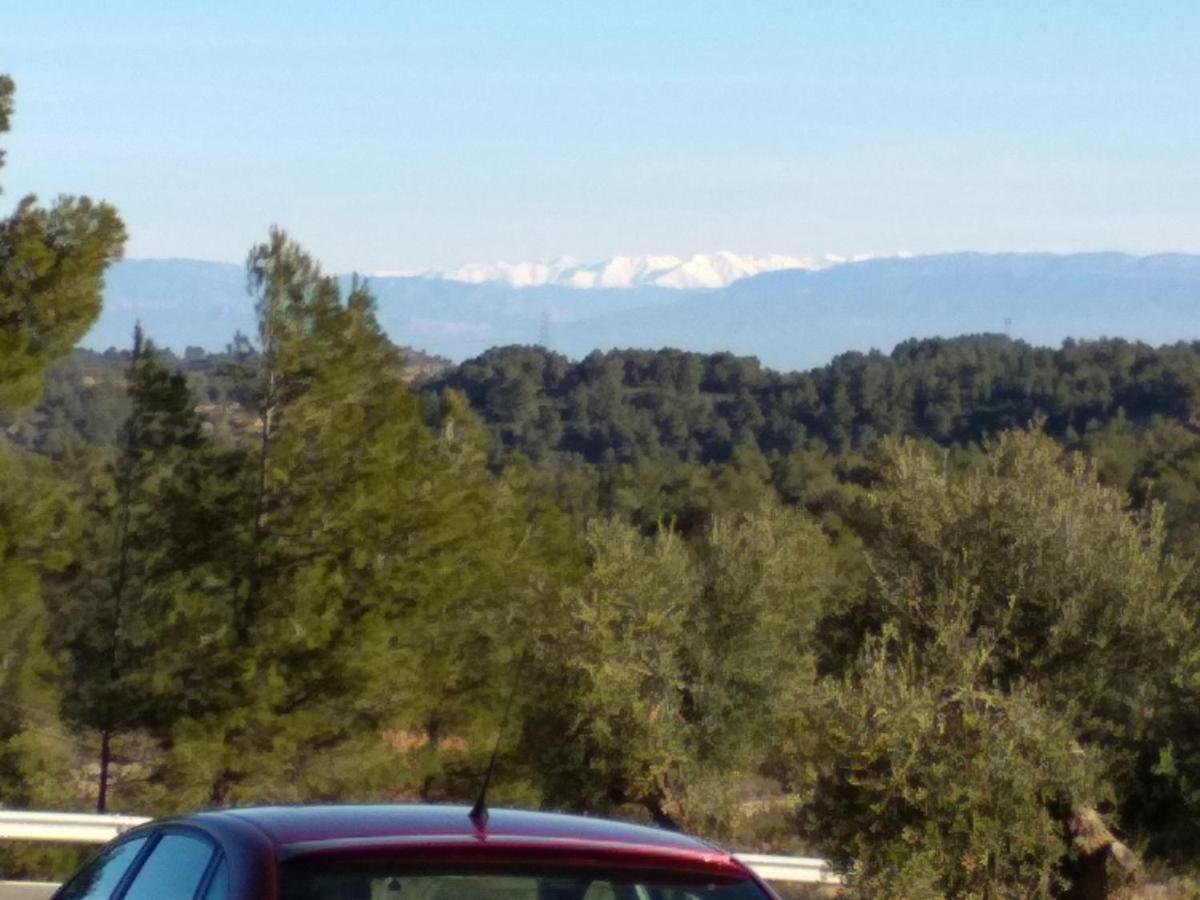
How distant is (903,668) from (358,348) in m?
16.1

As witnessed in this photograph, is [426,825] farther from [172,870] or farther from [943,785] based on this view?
[943,785]

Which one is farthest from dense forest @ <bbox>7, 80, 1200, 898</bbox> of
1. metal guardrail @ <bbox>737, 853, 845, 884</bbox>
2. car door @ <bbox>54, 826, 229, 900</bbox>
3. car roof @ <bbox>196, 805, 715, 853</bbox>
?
car roof @ <bbox>196, 805, 715, 853</bbox>

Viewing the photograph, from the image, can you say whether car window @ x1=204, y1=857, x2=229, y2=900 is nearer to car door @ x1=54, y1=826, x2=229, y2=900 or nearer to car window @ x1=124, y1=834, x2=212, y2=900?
car door @ x1=54, y1=826, x2=229, y2=900

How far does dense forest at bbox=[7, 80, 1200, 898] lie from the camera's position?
47.7 ft

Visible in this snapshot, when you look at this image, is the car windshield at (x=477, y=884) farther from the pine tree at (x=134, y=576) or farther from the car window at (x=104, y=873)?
the pine tree at (x=134, y=576)

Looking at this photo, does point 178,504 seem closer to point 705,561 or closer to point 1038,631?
point 705,561

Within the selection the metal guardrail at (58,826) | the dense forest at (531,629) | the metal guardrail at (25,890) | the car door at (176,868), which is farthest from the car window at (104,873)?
the metal guardrail at (58,826)

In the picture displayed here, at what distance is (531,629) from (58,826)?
17.7 m

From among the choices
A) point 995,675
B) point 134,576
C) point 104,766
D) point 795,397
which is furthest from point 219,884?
point 795,397

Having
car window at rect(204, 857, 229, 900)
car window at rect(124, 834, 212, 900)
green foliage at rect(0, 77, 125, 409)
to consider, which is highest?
green foliage at rect(0, 77, 125, 409)

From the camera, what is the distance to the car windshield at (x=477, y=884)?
11.6 feet

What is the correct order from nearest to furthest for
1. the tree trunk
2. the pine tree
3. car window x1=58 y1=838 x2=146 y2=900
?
car window x1=58 y1=838 x2=146 y2=900 → the tree trunk → the pine tree

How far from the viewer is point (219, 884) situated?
3.80 m

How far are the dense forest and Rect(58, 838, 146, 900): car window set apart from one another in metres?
5.25
